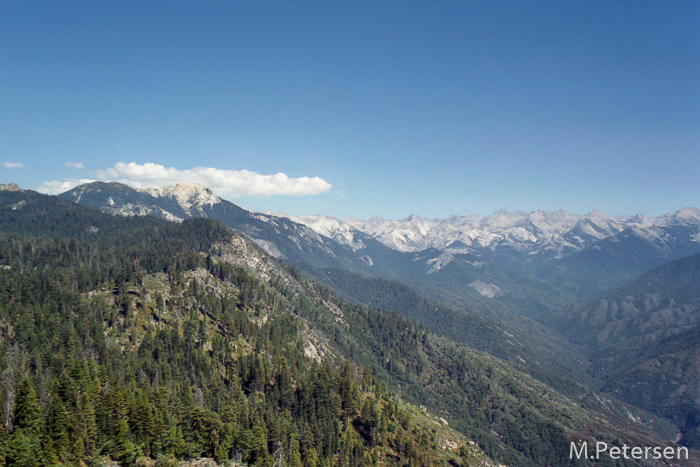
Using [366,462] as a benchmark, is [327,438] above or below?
above

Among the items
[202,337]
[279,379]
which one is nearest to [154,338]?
[202,337]

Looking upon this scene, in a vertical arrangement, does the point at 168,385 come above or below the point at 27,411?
below

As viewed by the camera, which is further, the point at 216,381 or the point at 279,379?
the point at 279,379

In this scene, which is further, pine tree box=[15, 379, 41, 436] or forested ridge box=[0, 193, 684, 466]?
forested ridge box=[0, 193, 684, 466]

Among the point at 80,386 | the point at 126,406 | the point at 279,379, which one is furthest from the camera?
the point at 279,379

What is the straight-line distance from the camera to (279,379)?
137000 millimetres

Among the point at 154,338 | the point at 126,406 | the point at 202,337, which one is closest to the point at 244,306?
the point at 202,337

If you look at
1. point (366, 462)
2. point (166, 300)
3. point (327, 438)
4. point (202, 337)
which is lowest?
point (366, 462)

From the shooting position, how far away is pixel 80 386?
89.9 metres

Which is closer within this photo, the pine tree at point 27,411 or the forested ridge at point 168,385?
the pine tree at point 27,411

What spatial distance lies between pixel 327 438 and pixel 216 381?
44.0m

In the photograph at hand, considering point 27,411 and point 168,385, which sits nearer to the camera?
point 27,411

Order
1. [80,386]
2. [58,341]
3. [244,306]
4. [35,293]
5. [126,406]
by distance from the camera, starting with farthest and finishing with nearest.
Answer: [244,306] < [35,293] < [58,341] < [80,386] < [126,406]

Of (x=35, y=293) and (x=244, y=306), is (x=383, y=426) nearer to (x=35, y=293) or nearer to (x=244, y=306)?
(x=244, y=306)
